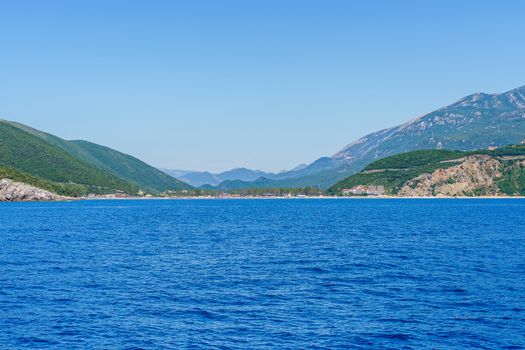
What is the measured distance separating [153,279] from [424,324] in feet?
127

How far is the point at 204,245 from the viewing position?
120500 millimetres

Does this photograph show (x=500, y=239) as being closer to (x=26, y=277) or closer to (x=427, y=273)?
(x=427, y=273)

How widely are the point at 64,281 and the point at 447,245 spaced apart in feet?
266

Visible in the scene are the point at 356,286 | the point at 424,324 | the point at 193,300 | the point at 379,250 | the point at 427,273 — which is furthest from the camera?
the point at 379,250

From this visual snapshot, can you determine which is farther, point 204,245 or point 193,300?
point 204,245

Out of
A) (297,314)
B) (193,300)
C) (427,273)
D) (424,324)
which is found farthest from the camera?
(427,273)

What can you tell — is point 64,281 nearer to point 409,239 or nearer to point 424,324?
point 424,324

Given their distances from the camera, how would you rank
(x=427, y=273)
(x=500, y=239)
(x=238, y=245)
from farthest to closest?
Result: (x=500, y=239) → (x=238, y=245) → (x=427, y=273)

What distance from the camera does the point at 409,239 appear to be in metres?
134

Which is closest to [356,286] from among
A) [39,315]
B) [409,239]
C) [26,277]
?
[39,315]

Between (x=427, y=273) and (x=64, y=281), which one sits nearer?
(x=64, y=281)

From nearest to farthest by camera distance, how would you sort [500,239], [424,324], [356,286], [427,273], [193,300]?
[424,324], [193,300], [356,286], [427,273], [500,239]

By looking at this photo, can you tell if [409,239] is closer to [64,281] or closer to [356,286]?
[356,286]

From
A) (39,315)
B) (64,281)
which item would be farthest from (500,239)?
(39,315)
